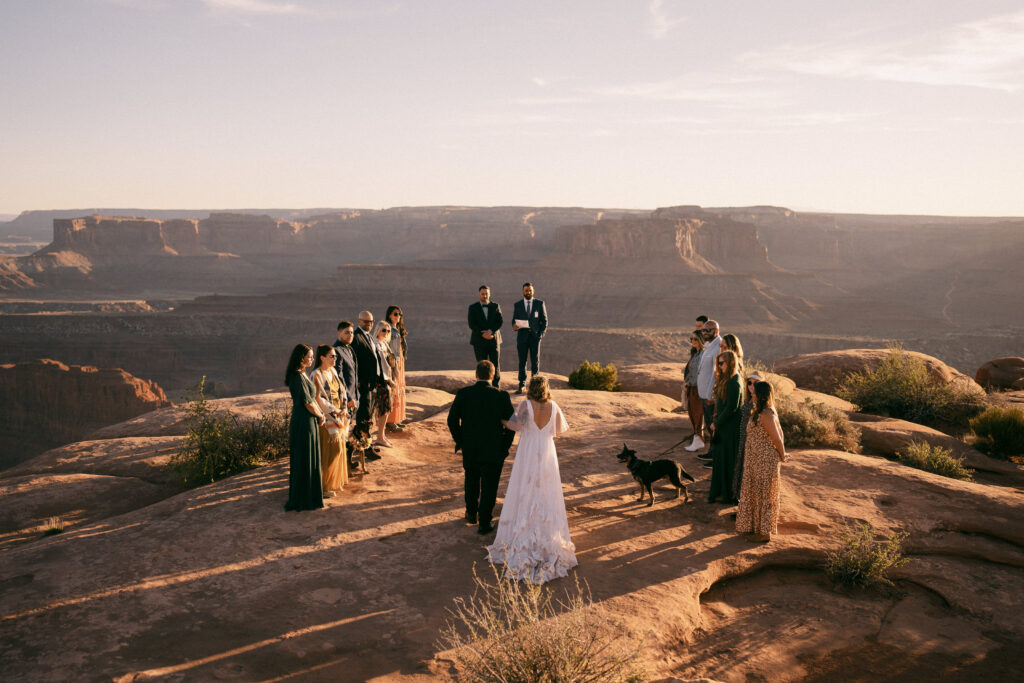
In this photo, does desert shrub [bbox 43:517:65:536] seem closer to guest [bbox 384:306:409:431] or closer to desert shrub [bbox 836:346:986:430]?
guest [bbox 384:306:409:431]

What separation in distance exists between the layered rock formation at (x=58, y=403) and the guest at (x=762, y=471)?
117 feet

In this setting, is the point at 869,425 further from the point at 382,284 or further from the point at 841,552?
the point at 382,284

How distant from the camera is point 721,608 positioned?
18.4ft

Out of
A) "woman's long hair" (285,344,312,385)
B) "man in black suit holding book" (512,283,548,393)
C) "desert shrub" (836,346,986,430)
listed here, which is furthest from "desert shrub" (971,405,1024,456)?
"woman's long hair" (285,344,312,385)

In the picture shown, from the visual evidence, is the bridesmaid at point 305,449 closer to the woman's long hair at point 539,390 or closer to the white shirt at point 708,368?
the woman's long hair at point 539,390

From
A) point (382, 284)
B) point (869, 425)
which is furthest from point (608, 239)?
point (869, 425)

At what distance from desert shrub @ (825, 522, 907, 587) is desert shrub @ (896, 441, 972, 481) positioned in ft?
11.9

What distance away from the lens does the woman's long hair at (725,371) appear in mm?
7303

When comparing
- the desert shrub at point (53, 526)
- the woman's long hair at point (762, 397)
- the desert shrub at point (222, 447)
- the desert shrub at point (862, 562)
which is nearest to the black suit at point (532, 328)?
Result: the desert shrub at point (222, 447)

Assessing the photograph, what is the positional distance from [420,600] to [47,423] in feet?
127

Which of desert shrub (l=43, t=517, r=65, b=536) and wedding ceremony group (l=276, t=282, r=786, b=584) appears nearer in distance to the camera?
wedding ceremony group (l=276, t=282, r=786, b=584)

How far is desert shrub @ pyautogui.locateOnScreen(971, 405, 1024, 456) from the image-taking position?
10495 millimetres

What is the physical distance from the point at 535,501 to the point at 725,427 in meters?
2.76

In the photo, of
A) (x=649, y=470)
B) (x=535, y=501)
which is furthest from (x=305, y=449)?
(x=649, y=470)
